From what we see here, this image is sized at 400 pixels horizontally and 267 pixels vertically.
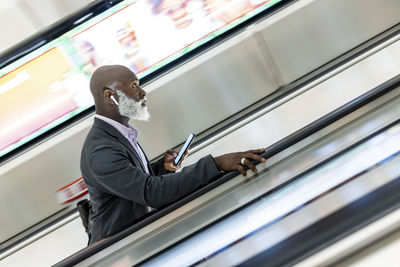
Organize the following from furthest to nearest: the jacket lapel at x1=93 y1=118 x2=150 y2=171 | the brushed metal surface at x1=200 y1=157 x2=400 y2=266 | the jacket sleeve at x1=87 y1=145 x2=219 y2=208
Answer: the jacket lapel at x1=93 y1=118 x2=150 y2=171
the jacket sleeve at x1=87 y1=145 x2=219 y2=208
the brushed metal surface at x1=200 y1=157 x2=400 y2=266

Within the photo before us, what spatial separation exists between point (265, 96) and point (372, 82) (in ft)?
2.59

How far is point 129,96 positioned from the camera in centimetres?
198

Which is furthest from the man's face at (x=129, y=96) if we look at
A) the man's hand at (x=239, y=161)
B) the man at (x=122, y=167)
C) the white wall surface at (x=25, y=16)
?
the white wall surface at (x=25, y=16)

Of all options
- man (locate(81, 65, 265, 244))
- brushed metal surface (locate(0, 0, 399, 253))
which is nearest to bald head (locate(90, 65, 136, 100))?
man (locate(81, 65, 265, 244))

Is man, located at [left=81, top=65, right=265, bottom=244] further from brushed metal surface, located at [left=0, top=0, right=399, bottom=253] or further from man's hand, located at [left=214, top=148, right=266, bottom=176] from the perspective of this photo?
brushed metal surface, located at [left=0, top=0, right=399, bottom=253]

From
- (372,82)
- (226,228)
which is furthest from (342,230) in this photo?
(372,82)

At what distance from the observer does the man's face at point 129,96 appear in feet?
6.49

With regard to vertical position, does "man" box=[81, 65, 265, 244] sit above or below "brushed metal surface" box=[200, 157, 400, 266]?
above

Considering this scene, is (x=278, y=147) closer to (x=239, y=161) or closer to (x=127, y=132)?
(x=239, y=161)

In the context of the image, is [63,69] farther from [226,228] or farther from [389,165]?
[389,165]

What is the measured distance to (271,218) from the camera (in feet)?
4.54

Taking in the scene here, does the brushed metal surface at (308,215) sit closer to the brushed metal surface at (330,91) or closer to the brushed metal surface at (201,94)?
the brushed metal surface at (330,91)

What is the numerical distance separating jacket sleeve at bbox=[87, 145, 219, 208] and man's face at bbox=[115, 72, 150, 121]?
274 millimetres

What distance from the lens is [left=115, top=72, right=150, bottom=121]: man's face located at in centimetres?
198
